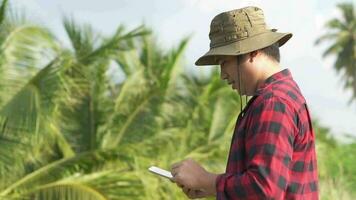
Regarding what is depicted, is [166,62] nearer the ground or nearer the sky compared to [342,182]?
nearer the sky

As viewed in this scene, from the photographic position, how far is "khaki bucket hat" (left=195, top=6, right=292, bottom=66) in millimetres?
2751

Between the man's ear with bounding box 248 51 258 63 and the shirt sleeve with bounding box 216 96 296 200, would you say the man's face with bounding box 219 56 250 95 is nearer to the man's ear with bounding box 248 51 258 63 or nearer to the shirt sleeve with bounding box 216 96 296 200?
the man's ear with bounding box 248 51 258 63

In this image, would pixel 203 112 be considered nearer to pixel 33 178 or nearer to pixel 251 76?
pixel 33 178

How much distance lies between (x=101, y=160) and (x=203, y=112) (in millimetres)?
4737

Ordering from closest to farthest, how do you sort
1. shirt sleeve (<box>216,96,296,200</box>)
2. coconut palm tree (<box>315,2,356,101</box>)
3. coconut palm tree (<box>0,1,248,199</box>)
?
shirt sleeve (<box>216,96,296,200</box>)
coconut palm tree (<box>0,1,248,199</box>)
coconut palm tree (<box>315,2,356,101</box>)

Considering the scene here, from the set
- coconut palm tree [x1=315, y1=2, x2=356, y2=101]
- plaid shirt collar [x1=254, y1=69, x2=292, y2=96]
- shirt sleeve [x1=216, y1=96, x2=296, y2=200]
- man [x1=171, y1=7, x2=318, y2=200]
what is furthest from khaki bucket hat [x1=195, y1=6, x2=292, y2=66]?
coconut palm tree [x1=315, y1=2, x2=356, y2=101]

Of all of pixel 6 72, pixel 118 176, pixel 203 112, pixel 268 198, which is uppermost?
pixel 268 198

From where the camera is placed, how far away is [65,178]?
1037 cm

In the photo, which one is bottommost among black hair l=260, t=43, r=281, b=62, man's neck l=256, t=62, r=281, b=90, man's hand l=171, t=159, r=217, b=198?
man's hand l=171, t=159, r=217, b=198

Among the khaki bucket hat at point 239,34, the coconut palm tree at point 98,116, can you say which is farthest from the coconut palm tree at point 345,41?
the khaki bucket hat at point 239,34

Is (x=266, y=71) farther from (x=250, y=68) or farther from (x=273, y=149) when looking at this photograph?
(x=273, y=149)

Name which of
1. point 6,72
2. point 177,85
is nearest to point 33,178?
point 6,72

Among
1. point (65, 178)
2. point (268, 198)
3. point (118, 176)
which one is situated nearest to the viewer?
point (268, 198)

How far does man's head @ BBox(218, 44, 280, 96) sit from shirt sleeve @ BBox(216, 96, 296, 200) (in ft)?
0.41
